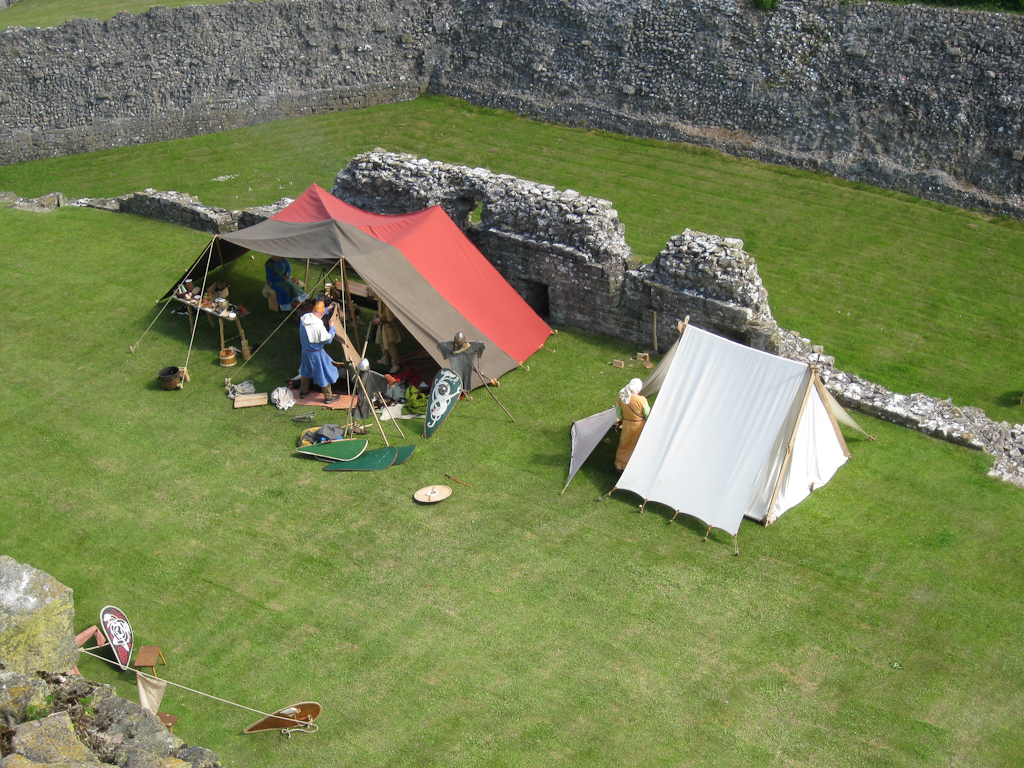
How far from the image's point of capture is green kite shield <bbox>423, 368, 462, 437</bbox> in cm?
1109

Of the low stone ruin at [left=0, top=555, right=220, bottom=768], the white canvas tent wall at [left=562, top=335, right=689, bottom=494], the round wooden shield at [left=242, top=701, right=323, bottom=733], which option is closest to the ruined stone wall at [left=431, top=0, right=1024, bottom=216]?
the white canvas tent wall at [left=562, top=335, right=689, bottom=494]

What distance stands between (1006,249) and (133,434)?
15388 mm

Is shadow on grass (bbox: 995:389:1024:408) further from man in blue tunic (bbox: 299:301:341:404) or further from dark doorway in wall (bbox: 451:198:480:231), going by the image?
man in blue tunic (bbox: 299:301:341:404)

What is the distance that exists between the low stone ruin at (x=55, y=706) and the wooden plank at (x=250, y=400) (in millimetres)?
4350

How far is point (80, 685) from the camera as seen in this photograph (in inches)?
251

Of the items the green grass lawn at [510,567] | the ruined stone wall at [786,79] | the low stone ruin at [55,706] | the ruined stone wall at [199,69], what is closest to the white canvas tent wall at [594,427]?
the green grass lawn at [510,567]

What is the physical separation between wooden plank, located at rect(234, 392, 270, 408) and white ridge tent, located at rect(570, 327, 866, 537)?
14.0 ft

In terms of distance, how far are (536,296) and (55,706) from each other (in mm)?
9356

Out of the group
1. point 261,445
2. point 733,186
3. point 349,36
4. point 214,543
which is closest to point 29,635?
point 214,543

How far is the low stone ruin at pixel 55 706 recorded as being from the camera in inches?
213

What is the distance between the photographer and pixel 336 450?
10.6 m

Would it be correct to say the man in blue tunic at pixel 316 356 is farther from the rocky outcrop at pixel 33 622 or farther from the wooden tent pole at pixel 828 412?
the wooden tent pole at pixel 828 412

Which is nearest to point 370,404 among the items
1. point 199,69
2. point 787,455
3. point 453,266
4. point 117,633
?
point 453,266

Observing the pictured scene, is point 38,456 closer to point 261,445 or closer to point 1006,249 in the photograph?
point 261,445
